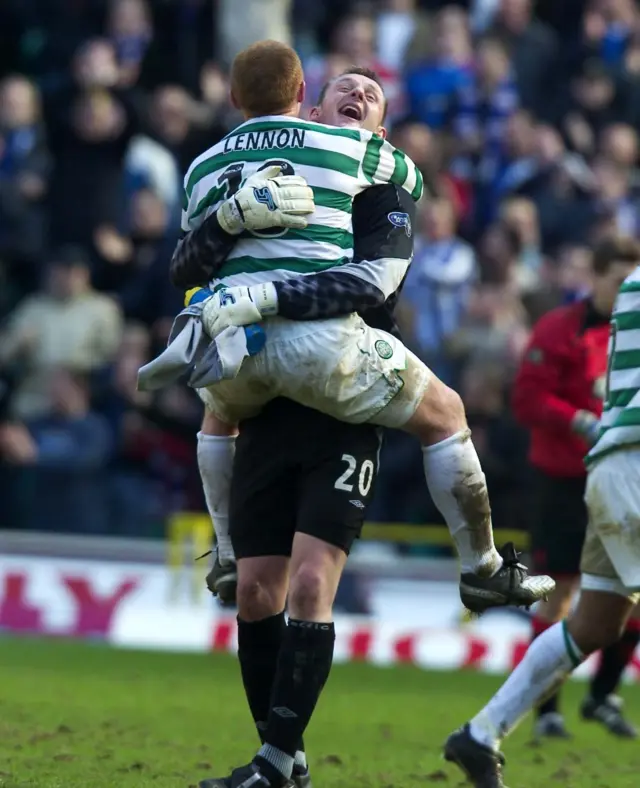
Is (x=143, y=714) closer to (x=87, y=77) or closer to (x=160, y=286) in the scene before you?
(x=160, y=286)

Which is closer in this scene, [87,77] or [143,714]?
[143,714]

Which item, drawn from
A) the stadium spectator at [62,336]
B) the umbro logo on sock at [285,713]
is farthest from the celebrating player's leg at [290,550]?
the stadium spectator at [62,336]

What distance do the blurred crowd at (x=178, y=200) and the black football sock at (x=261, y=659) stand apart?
274 inches

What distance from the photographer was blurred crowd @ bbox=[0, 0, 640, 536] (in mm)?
14797

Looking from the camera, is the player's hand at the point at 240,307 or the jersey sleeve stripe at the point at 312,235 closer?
the player's hand at the point at 240,307

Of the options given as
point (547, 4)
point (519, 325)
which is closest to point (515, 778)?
point (519, 325)

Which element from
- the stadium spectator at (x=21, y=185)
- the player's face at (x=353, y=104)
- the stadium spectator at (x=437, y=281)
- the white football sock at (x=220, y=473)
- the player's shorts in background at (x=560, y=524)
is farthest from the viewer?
the stadium spectator at (x=21, y=185)

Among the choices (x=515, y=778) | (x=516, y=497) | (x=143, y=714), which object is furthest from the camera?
(x=516, y=497)

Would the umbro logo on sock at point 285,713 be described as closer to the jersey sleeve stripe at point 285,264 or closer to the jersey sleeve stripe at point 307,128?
the jersey sleeve stripe at point 285,264

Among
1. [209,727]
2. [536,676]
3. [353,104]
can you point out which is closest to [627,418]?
[536,676]

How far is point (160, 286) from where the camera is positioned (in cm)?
1616

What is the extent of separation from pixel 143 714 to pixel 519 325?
579 centimetres

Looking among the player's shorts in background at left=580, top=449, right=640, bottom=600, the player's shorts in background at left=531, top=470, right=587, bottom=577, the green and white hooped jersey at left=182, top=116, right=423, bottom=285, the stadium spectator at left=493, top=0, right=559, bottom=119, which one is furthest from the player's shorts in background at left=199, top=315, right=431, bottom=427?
the stadium spectator at left=493, top=0, right=559, bottom=119

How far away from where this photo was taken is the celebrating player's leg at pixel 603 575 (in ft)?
22.5
